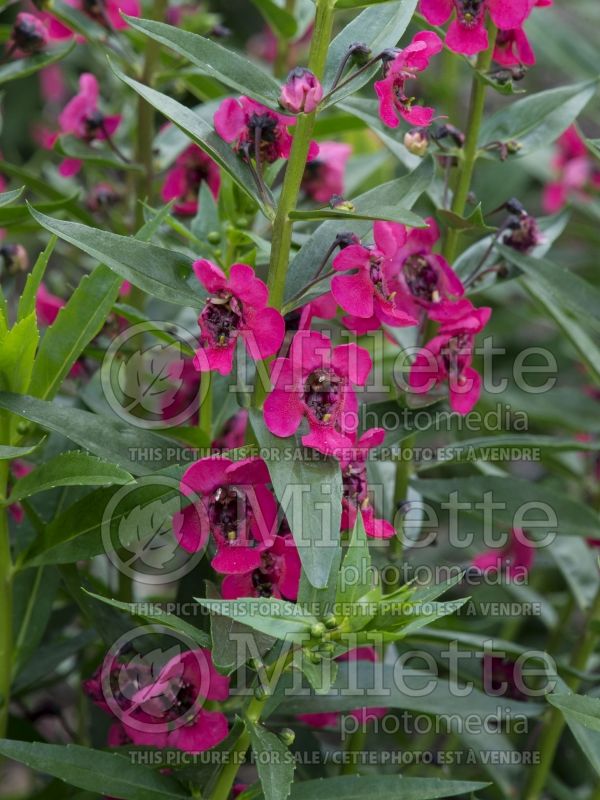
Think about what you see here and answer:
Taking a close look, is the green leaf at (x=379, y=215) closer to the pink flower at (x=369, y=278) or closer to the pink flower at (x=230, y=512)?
the pink flower at (x=369, y=278)

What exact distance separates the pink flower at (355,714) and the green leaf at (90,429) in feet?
1.18

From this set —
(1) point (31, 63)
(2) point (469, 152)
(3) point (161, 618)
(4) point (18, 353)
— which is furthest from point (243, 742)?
(1) point (31, 63)

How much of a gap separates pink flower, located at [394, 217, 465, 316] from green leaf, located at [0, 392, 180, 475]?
0.31m

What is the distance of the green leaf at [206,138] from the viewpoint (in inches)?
34.9

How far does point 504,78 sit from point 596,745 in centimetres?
69

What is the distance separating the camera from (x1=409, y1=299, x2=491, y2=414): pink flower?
1033mm

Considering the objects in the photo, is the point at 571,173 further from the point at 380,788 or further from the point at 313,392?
the point at 380,788

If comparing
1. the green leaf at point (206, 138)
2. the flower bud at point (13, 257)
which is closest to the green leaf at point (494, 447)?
the green leaf at point (206, 138)

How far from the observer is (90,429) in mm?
942

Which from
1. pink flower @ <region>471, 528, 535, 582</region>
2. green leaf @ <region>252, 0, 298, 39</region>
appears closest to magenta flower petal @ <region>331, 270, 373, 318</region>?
pink flower @ <region>471, 528, 535, 582</region>

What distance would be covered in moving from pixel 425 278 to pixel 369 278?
174 millimetres

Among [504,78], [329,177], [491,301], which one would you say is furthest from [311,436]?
[491,301]

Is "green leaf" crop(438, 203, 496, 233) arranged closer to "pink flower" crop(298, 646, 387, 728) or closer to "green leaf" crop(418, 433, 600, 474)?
"green leaf" crop(418, 433, 600, 474)

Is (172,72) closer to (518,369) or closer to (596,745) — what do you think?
(518,369)
